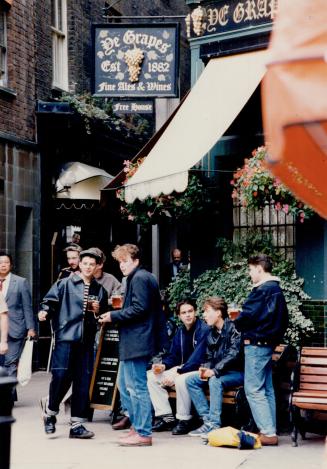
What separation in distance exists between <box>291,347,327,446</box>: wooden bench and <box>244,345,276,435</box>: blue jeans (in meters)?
0.27

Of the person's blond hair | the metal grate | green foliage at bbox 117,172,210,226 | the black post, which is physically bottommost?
the black post

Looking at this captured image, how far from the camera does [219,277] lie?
460 inches

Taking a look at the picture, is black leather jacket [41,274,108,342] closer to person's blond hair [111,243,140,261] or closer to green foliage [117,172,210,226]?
person's blond hair [111,243,140,261]

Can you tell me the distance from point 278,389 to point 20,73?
8.40 m

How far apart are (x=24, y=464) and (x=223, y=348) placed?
7.83ft

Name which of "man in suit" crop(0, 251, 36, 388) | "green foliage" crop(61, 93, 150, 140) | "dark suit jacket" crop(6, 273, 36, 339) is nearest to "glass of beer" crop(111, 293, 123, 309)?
"man in suit" crop(0, 251, 36, 388)

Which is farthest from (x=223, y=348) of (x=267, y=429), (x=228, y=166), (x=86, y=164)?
(x=86, y=164)

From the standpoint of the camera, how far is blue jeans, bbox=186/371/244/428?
936 cm

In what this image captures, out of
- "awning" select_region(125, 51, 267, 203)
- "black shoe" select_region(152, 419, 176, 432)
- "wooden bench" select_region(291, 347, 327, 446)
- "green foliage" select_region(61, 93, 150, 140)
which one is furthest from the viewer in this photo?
"green foliage" select_region(61, 93, 150, 140)

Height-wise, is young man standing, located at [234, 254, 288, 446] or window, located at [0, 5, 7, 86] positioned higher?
window, located at [0, 5, 7, 86]

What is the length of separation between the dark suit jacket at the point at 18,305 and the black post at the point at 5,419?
7.85 metres

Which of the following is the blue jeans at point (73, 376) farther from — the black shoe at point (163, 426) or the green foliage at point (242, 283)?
Answer: the green foliage at point (242, 283)

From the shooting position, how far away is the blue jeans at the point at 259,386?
9109 millimetres

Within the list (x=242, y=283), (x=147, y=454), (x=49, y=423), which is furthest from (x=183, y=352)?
(x=147, y=454)
